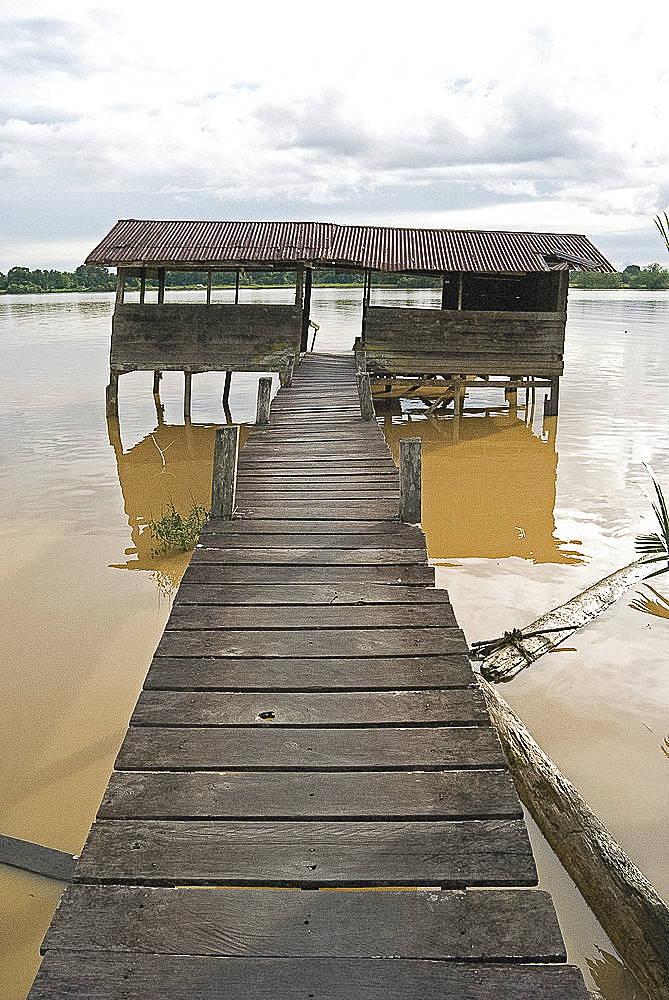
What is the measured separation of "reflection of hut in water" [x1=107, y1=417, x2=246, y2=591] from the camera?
10.3 m

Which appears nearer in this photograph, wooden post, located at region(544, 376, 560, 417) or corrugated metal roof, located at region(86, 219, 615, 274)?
corrugated metal roof, located at region(86, 219, 615, 274)

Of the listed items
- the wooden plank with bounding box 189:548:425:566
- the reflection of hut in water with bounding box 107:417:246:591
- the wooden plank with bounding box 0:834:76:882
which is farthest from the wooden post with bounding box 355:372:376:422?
the wooden plank with bounding box 0:834:76:882

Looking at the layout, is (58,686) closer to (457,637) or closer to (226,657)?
(226,657)

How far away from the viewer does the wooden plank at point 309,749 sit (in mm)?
3344

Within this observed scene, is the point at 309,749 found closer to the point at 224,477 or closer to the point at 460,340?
the point at 224,477

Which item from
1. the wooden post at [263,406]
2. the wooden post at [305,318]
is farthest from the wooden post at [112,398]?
the wooden post at [263,406]

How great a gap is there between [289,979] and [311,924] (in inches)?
8.1

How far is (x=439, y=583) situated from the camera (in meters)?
9.62

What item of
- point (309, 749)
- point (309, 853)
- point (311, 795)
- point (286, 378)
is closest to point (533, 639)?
point (309, 749)

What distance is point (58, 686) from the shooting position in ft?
23.0

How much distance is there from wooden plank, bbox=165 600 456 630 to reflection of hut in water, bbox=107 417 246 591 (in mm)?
4648

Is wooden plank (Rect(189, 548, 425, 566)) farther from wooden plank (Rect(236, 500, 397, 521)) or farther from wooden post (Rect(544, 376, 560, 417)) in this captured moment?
wooden post (Rect(544, 376, 560, 417))

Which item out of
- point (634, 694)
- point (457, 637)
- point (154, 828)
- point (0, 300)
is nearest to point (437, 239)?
point (634, 694)

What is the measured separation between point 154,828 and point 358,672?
4.54 feet
